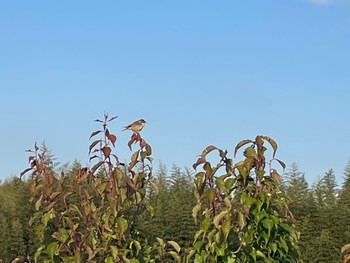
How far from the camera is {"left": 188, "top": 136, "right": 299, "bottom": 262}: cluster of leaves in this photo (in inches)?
109

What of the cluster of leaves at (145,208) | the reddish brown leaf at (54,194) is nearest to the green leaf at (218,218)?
the cluster of leaves at (145,208)

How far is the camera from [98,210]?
10.2 feet

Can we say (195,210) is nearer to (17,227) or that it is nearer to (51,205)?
(51,205)

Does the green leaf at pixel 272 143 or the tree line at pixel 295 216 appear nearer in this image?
the green leaf at pixel 272 143

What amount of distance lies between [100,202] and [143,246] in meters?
0.29

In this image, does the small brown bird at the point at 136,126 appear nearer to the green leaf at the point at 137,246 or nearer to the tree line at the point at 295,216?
the green leaf at the point at 137,246

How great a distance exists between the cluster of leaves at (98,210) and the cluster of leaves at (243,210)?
301 millimetres

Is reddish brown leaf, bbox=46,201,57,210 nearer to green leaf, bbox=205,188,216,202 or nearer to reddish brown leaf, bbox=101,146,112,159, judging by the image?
reddish brown leaf, bbox=101,146,112,159

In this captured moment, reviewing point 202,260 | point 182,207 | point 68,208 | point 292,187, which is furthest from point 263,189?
point 292,187

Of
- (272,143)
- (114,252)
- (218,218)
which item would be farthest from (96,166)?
(272,143)

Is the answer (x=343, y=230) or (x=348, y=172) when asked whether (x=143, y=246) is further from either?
(x=348, y=172)

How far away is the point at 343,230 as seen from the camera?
1794cm

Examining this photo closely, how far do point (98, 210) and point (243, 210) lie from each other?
2.39ft

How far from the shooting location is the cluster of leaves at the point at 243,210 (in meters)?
2.78
